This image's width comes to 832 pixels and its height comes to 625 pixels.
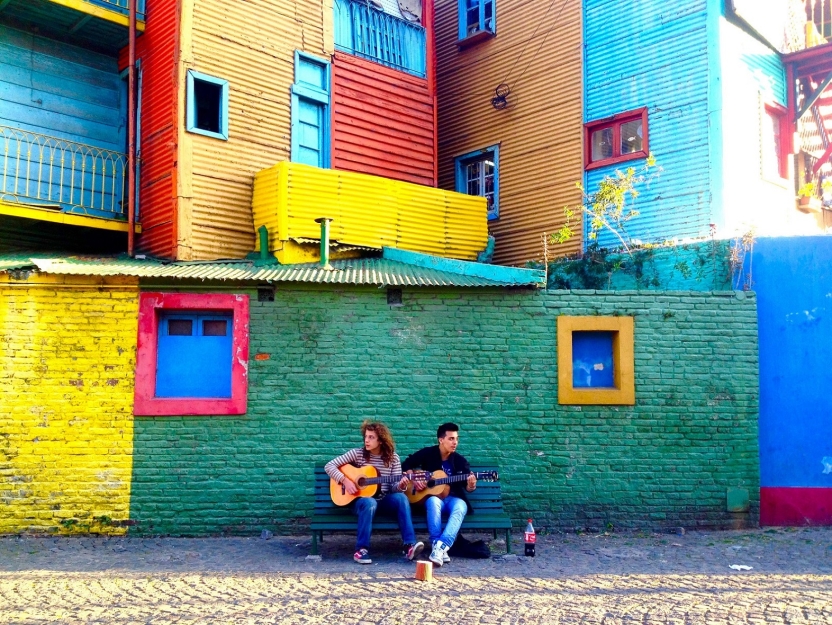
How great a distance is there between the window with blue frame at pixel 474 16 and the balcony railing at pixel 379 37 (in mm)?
1638

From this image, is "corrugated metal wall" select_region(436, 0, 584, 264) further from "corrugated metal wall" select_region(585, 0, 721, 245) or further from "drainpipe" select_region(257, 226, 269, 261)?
"drainpipe" select_region(257, 226, 269, 261)

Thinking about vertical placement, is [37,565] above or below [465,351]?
below

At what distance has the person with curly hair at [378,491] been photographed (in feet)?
22.9

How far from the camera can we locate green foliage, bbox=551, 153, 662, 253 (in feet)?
38.2

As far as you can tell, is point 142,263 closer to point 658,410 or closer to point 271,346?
point 271,346

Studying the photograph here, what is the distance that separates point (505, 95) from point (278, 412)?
27.7ft

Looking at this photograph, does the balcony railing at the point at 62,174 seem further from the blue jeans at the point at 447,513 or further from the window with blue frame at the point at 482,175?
the blue jeans at the point at 447,513

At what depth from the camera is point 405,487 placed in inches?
285

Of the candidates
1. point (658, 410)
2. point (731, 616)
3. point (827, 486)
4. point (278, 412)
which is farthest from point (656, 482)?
point (278, 412)

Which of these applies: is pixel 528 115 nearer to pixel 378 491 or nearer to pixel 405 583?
pixel 378 491

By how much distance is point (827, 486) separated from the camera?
28.4 feet

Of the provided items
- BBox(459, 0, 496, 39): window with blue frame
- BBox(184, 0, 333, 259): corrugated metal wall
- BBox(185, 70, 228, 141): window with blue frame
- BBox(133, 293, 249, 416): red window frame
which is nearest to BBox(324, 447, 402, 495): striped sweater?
BBox(133, 293, 249, 416): red window frame

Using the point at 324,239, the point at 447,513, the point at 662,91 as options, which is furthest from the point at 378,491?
the point at 662,91

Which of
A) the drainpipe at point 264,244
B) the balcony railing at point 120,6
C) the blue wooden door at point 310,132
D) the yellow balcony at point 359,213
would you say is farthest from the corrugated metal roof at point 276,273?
the balcony railing at point 120,6
